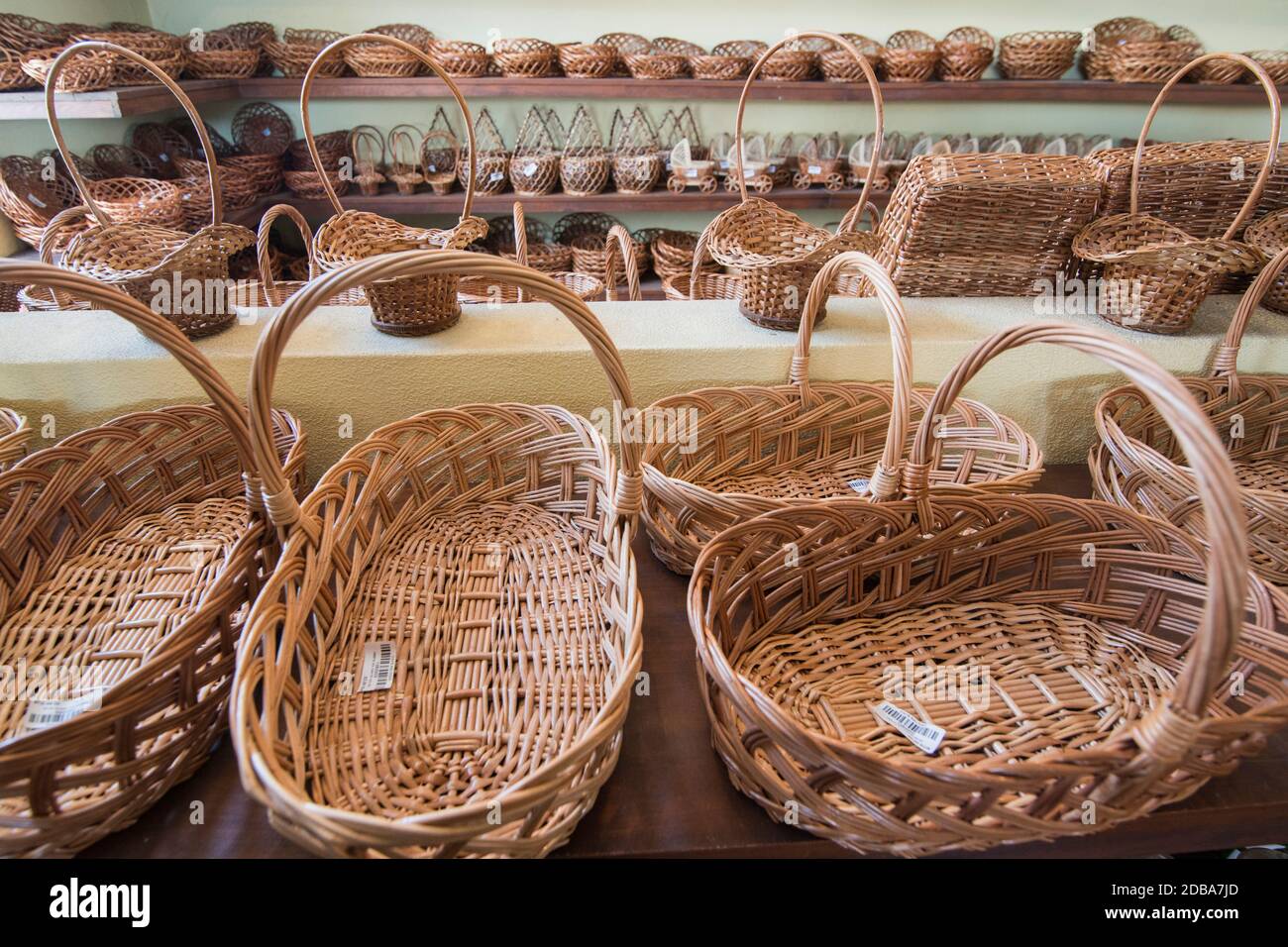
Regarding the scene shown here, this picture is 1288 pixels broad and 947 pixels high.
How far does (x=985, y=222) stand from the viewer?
126 centimetres

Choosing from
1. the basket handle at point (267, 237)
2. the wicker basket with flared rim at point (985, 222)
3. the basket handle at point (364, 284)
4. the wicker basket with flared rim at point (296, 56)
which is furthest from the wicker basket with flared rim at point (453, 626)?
the wicker basket with flared rim at point (296, 56)

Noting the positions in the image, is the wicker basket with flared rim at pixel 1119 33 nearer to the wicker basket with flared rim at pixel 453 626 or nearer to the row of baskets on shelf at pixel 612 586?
the row of baskets on shelf at pixel 612 586

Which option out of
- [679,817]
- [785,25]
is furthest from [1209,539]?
[785,25]

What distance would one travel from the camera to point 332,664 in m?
0.83

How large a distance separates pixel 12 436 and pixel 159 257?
1.08 feet

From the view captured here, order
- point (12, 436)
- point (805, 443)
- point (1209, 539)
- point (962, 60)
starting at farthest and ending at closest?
point (962, 60) → point (805, 443) → point (12, 436) → point (1209, 539)

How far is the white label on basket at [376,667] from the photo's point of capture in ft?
2.66

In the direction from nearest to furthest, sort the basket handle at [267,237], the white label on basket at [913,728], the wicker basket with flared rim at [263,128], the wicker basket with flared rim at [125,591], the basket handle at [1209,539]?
the basket handle at [1209,539]
the wicker basket with flared rim at [125,591]
the white label on basket at [913,728]
the basket handle at [267,237]
the wicker basket with flared rim at [263,128]

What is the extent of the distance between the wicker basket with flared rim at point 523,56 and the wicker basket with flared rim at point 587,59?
0.16ft

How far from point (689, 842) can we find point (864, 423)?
746 millimetres

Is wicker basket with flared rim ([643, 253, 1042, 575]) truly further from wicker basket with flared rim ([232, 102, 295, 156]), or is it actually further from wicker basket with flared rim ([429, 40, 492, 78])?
wicker basket with flared rim ([232, 102, 295, 156])

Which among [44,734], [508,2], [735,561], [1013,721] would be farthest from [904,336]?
[508,2]

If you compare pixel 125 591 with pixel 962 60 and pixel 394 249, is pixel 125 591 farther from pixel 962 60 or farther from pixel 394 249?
pixel 962 60

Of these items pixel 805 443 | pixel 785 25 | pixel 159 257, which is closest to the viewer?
pixel 159 257
